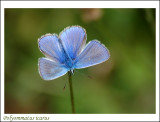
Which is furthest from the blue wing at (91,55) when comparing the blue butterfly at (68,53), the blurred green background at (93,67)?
the blurred green background at (93,67)

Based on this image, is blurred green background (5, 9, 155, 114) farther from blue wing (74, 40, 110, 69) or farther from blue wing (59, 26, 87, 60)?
blue wing (74, 40, 110, 69)

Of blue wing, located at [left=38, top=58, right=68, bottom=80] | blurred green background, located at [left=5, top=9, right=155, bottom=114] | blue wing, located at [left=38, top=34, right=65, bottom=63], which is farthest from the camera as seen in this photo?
blurred green background, located at [left=5, top=9, right=155, bottom=114]

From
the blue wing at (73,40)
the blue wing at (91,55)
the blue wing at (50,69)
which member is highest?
the blue wing at (73,40)

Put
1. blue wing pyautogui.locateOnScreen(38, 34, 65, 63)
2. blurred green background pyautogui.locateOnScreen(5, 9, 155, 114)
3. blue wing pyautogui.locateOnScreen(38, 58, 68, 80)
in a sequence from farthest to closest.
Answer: blurred green background pyautogui.locateOnScreen(5, 9, 155, 114)
blue wing pyautogui.locateOnScreen(38, 34, 65, 63)
blue wing pyautogui.locateOnScreen(38, 58, 68, 80)

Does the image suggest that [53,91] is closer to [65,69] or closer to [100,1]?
[100,1]

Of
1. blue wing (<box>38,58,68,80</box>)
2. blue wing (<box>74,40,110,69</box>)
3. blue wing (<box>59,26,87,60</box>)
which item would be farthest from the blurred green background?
blue wing (<box>38,58,68,80</box>)

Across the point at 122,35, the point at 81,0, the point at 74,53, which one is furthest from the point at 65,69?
the point at 122,35

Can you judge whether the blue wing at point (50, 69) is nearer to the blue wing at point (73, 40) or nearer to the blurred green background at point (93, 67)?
the blue wing at point (73, 40)

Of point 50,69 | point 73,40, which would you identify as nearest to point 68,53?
point 73,40
